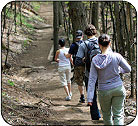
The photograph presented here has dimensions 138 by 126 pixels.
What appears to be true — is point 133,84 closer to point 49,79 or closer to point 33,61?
point 49,79

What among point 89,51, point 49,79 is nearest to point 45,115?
point 89,51

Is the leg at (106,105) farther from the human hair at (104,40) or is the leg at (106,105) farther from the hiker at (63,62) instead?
the hiker at (63,62)

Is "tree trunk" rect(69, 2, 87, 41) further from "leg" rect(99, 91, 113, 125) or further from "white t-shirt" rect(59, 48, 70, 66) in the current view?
"leg" rect(99, 91, 113, 125)

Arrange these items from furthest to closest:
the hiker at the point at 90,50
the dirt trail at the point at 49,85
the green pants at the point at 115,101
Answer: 1. the dirt trail at the point at 49,85
2. the hiker at the point at 90,50
3. the green pants at the point at 115,101

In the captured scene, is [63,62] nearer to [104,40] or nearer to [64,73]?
[64,73]

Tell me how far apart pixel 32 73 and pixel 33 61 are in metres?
3.15

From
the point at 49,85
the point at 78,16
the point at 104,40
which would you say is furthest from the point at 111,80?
the point at 49,85

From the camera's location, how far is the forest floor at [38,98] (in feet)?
20.3

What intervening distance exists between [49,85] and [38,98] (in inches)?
95.8

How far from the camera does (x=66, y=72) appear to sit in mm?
8609

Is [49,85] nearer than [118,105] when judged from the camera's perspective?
No

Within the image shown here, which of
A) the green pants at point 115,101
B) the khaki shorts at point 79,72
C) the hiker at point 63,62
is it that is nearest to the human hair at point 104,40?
the green pants at point 115,101

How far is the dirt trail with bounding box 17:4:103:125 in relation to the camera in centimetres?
661

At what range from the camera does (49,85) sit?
37.8ft
